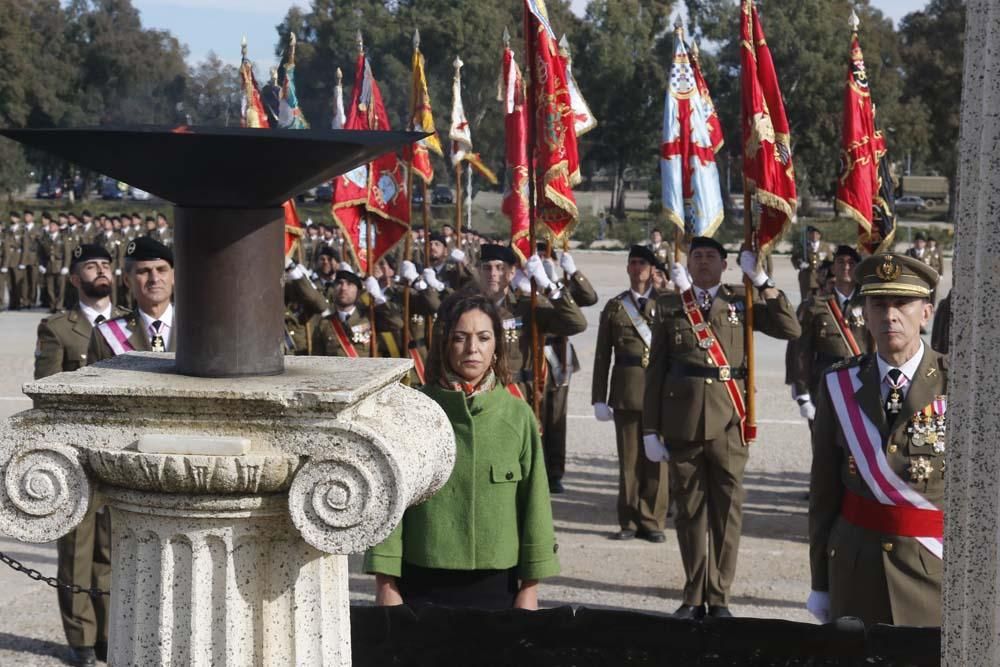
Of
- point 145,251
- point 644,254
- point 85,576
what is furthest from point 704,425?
point 85,576

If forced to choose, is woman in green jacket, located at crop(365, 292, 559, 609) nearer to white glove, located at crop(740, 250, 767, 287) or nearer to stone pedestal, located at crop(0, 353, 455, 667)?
stone pedestal, located at crop(0, 353, 455, 667)

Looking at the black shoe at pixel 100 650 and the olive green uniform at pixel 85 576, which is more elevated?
the olive green uniform at pixel 85 576

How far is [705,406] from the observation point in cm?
725

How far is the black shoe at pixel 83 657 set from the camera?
20.1ft

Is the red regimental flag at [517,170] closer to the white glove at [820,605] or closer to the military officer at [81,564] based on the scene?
the military officer at [81,564]

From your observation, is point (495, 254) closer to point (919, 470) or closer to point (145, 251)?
point (145, 251)

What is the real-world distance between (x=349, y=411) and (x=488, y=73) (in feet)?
178

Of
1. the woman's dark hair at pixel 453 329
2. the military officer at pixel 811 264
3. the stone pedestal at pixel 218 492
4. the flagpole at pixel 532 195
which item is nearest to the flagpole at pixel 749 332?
the flagpole at pixel 532 195

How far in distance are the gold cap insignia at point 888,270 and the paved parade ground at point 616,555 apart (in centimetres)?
276

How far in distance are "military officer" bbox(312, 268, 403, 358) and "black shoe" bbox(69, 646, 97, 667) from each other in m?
4.10

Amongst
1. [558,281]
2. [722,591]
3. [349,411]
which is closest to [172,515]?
[349,411]

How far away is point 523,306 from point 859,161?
2.66 meters

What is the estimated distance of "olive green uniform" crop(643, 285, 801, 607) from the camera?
704 cm

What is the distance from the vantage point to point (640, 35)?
57.4 metres
